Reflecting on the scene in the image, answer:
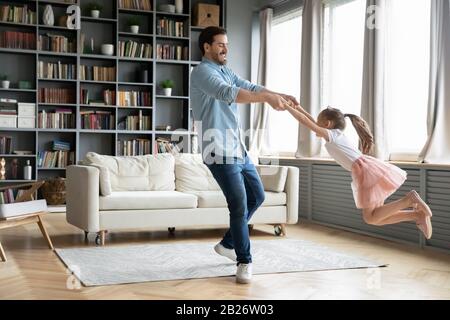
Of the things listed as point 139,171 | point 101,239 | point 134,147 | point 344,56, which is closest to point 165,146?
point 134,147

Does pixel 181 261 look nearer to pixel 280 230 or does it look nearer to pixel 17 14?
pixel 280 230

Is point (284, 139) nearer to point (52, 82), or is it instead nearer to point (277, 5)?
point (277, 5)

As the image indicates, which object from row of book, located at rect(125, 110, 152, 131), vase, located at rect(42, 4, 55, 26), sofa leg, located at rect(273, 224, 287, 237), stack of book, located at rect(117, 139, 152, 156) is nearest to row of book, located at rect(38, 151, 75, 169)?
stack of book, located at rect(117, 139, 152, 156)

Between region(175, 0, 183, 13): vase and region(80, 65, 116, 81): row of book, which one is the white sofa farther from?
region(175, 0, 183, 13): vase

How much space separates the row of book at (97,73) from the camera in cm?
757

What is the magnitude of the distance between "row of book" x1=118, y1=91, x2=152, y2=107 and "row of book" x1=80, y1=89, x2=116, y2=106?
99 mm

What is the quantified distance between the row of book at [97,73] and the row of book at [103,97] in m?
0.17

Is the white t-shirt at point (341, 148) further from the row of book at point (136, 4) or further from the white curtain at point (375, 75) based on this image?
the row of book at point (136, 4)

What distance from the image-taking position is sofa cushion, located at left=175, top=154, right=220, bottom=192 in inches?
218

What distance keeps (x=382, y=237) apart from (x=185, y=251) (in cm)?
193

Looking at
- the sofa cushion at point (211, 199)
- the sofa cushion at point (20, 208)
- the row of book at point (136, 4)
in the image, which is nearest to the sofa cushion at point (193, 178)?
the sofa cushion at point (211, 199)

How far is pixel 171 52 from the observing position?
8016mm

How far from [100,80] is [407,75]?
13.1 ft

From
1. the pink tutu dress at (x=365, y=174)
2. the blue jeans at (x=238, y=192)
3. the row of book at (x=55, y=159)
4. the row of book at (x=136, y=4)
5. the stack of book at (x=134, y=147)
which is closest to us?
the pink tutu dress at (x=365, y=174)
